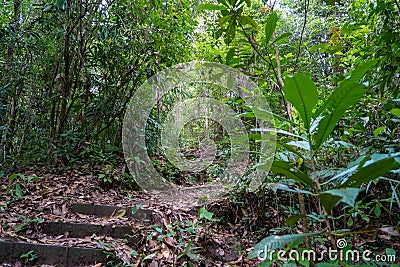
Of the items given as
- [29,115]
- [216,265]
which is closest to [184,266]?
[216,265]

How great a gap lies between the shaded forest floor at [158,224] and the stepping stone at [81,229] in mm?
34

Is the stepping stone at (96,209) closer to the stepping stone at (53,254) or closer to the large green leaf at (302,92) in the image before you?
the stepping stone at (53,254)

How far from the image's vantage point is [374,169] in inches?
26.9

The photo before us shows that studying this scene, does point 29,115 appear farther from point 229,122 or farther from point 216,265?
point 216,265

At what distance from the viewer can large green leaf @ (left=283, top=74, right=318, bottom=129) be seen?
2.45ft

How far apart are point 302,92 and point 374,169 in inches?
9.9

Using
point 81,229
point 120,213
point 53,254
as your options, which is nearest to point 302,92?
point 53,254

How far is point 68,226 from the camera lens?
2.14 metres

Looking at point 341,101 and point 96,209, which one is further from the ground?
point 341,101

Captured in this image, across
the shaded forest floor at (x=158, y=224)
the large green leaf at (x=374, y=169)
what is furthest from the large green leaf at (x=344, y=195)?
the shaded forest floor at (x=158, y=224)

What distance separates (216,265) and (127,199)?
1.33 meters

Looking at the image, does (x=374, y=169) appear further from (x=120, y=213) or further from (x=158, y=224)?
(x=120, y=213)

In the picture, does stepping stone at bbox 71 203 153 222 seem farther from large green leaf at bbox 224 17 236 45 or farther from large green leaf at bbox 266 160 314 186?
large green leaf at bbox 266 160 314 186

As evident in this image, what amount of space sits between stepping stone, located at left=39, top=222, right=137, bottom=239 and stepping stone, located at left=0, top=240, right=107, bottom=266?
26cm
